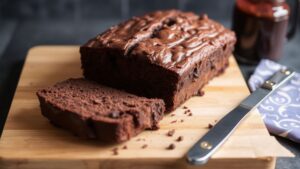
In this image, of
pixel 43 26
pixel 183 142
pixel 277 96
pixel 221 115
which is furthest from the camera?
pixel 43 26

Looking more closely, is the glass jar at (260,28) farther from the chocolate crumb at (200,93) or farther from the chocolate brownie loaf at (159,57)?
the chocolate crumb at (200,93)

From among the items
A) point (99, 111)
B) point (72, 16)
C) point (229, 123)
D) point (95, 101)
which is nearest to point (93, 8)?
point (72, 16)

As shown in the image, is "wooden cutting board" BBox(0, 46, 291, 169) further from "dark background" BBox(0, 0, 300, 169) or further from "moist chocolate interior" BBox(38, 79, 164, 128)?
"dark background" BBox(0, 0, 300, 169)

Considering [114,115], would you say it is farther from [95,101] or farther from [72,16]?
[72,16]

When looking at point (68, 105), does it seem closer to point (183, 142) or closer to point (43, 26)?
point (183, 142)

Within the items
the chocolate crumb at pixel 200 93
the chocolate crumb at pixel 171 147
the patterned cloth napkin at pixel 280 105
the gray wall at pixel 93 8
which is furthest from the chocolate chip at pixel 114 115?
the gray wall at pixel 93 8

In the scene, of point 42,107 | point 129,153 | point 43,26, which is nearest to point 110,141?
point 129,153
